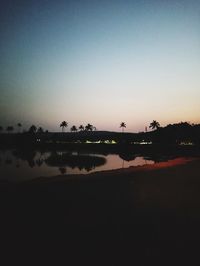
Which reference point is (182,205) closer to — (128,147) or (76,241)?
(76,241)

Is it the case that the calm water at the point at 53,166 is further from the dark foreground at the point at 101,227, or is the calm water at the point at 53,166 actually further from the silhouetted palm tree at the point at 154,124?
the silhouetted palm tree at the point at 154,124

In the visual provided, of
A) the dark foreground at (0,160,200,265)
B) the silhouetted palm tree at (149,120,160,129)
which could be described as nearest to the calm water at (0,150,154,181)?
the dark foreground at (0,160,200,265)

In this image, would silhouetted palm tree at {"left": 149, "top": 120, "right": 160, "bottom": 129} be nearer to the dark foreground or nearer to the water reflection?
the water reflection

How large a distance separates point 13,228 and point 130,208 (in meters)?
4.47

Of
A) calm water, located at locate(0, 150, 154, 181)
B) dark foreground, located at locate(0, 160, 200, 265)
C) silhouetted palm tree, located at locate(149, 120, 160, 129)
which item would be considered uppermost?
silhouetted palm tree, located at locate(149, 120, 160, 129)

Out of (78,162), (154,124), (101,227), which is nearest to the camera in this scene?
(101,227)

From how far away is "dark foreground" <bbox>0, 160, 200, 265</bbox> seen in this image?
6016mm

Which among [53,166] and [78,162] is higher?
[78,162]

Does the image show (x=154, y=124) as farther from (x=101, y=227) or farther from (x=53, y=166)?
(x=101, y=227)

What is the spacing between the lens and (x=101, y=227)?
788 cm

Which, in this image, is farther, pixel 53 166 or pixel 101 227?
pixel 53 166

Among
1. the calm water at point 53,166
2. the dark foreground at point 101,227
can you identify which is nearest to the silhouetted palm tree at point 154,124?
the calm water at point 53,166

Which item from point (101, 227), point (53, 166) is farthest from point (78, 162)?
point (101, 227)

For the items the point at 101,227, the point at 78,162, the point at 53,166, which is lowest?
the point at 53,166
